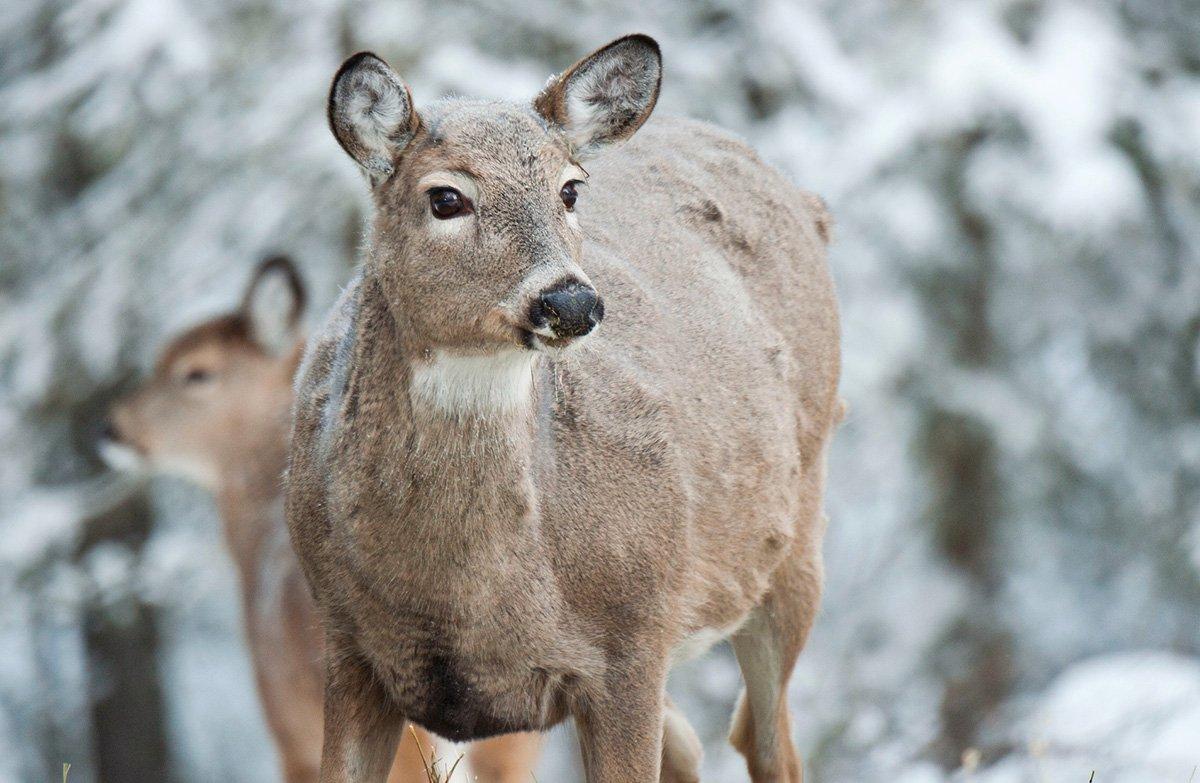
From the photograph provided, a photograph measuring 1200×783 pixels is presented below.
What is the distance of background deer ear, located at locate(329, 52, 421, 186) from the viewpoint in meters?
4.19

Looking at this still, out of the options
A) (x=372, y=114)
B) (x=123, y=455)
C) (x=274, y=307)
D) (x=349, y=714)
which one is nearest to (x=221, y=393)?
(x=274, y=307)

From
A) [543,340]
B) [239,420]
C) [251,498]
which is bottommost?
[251,498]

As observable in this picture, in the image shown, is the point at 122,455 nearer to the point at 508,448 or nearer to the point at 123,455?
the point at 123,455

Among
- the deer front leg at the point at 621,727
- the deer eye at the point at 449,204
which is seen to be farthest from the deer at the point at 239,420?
the deer eye at the point at 449,204

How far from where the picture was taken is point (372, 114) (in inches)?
168

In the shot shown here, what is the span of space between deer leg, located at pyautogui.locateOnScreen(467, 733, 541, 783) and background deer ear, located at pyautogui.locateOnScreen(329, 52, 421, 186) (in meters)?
3.51

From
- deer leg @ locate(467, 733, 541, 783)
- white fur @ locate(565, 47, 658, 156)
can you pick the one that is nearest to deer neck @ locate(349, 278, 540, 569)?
white fur @ locate(565, 47, 658, 156)

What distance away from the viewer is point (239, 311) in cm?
960

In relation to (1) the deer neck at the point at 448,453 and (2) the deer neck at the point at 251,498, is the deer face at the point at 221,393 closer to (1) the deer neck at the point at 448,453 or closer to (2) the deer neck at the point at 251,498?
(2) the deer neck at the point at 251,498

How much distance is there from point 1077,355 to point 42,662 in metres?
8.18

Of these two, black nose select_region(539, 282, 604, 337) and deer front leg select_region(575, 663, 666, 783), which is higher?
black nose select_region(539, 282, 604, 337)

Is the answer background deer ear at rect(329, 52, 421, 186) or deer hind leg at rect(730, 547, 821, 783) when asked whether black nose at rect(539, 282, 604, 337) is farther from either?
deer hind leg at rect(730, 547, 821, 783)

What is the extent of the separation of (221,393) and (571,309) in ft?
19.8

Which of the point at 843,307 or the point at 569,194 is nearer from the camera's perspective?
the point at 569,194
